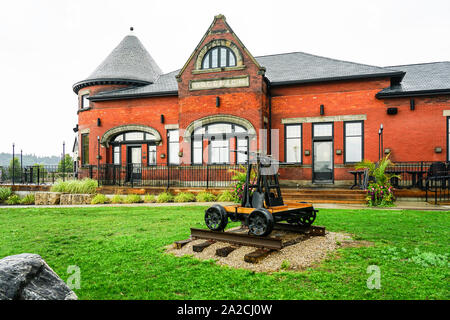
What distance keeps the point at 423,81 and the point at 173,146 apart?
579 inches

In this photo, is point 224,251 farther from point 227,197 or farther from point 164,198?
point 164,198

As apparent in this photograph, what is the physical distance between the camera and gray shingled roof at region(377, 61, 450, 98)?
56.3ft

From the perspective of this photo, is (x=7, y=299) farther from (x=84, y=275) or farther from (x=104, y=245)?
(x=104, y=245)

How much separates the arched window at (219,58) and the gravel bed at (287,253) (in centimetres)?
1381

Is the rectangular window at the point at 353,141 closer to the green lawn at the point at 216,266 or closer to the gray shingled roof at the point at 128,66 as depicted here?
the green lawn at the point at 216,266

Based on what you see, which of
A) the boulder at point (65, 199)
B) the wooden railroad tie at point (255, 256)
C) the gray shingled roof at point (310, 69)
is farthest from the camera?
the gray shingled roof at point (310, 69)

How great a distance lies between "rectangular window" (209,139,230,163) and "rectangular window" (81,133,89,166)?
998 cm

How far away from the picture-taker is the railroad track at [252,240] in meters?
5.82

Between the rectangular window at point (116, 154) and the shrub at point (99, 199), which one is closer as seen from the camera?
the shrub at point (99, 199)

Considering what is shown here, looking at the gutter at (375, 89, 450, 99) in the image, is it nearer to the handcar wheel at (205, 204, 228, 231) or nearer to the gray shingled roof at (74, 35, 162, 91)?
the handcar wheel at (205, 204, 228, 231)

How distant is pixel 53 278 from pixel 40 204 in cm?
1615

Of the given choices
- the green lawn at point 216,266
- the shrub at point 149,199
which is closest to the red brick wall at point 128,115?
the shrub at point 149,199

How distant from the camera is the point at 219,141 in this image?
19.7m

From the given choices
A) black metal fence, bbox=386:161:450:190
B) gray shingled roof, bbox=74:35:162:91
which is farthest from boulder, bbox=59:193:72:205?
black metal fence, bbox=386:161:450:190
